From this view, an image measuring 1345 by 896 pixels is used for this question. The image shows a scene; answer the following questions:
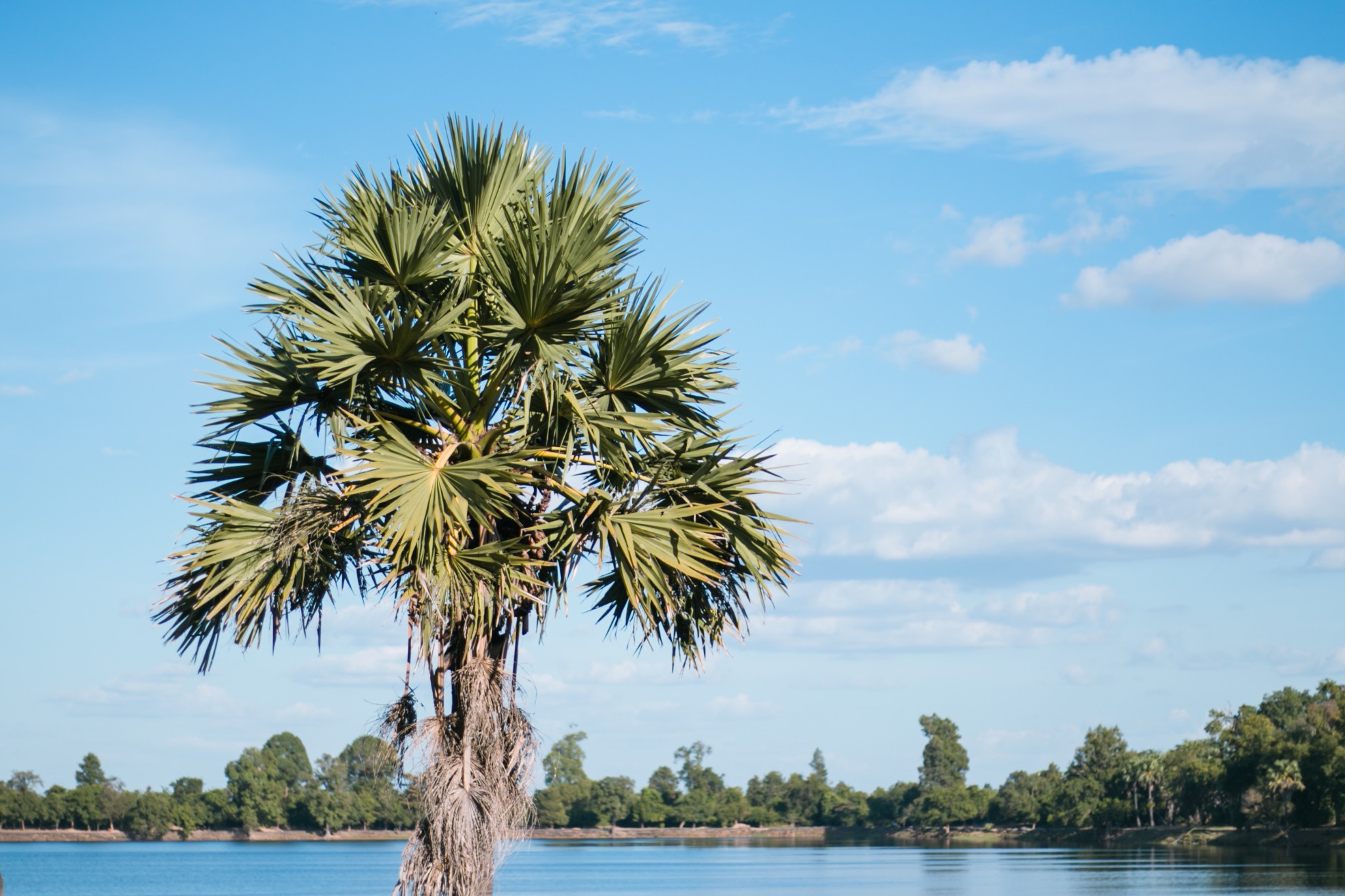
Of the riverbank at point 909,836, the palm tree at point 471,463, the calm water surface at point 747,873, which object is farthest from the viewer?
the riverbank at point 909,836

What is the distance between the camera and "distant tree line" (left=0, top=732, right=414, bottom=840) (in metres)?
152

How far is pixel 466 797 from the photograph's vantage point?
30.5ft

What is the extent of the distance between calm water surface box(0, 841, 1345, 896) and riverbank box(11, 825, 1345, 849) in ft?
15.4

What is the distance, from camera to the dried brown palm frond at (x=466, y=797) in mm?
9234

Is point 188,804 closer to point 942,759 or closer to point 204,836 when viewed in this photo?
point 204,836

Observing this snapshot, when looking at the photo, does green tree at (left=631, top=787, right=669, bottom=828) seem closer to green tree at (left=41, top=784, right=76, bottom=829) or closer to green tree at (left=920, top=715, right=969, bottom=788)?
green tree at (left=920, top=715, right=969, bottom=788)

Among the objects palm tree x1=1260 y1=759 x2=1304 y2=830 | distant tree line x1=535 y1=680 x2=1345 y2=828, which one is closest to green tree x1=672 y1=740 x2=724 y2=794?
distant tree line x1=535 y1=680 x2=1345 y2=828

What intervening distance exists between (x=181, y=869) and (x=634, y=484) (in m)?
114

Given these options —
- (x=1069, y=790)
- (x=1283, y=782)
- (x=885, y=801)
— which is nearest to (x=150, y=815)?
(x=885, y=801)

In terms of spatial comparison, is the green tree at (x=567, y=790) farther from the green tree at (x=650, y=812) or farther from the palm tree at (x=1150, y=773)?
the palm tree at (x=1150, y=773)

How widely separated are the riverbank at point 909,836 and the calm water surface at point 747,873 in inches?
185

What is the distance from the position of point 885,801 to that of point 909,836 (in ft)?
24.3

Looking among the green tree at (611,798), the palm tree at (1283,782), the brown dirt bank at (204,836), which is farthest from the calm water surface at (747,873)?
the green tree at (611,798)

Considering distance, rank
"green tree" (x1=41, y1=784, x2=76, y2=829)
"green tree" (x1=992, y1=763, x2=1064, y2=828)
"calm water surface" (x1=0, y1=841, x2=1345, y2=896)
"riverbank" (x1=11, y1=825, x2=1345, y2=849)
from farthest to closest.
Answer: "green tree" (x1=41, y1=784, x2=76, y2=829) → "green tree" (x1=992, y1=763, x2=1064, y2=828) → "riverbank" (x1=11, y1=825, x2=1345, y2=849) → "calm water surface" (x1=0, y1=841, x2=1345, y2=896)
